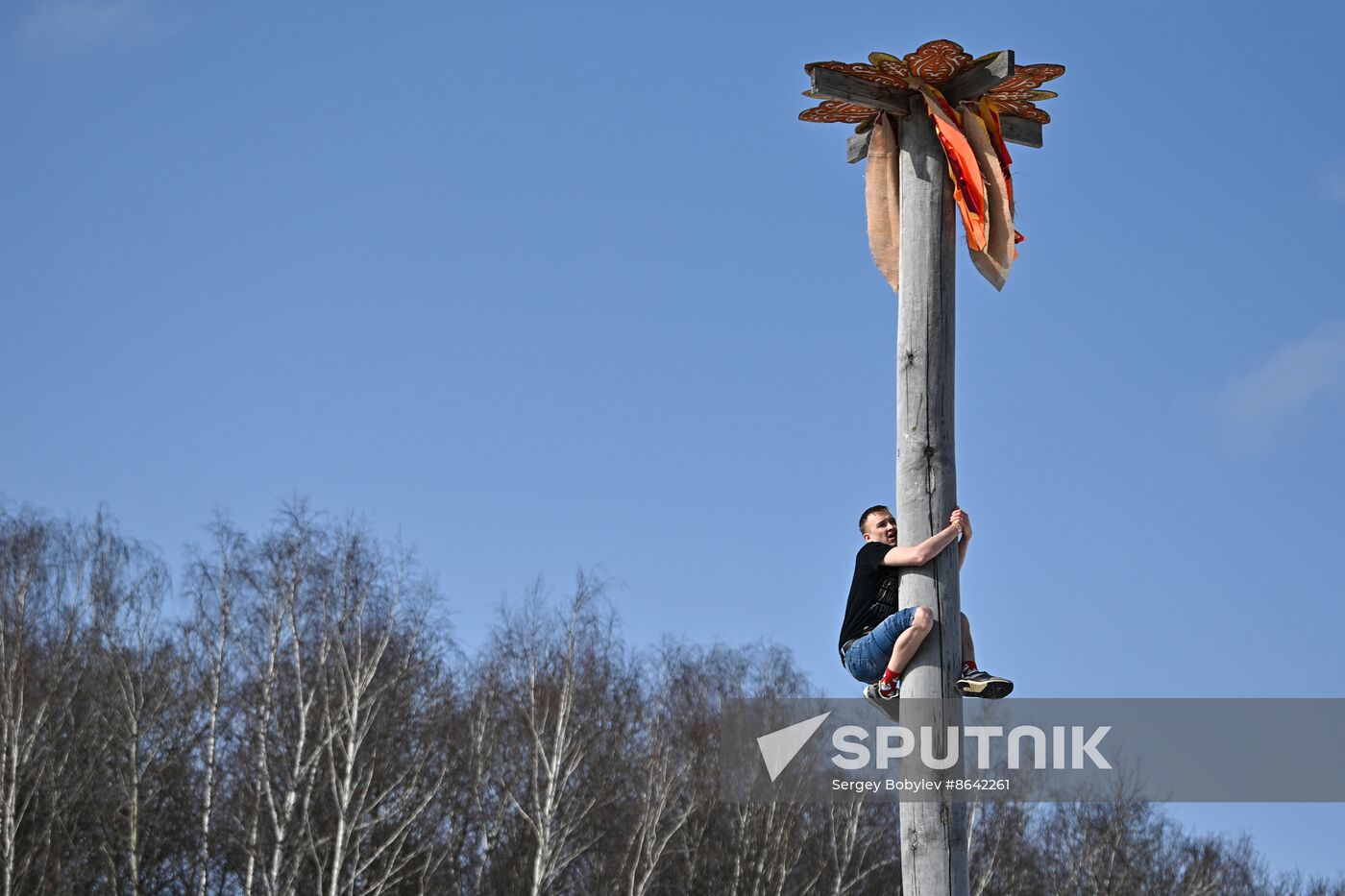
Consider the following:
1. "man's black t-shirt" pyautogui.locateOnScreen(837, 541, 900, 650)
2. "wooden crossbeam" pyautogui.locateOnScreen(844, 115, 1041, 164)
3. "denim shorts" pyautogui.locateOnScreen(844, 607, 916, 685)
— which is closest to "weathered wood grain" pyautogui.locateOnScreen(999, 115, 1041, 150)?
"wooden crossbeam" pyautogui.locateOnScreen(844, 115, 1041, 164)

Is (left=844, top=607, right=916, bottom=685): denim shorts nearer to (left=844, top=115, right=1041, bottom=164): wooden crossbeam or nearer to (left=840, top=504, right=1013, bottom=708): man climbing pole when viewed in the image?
(left=840, top=504, right=1013, bottom=708): man climbing pole

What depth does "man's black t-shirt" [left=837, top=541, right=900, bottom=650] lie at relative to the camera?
6.32 meters

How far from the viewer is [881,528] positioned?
22.1 ft

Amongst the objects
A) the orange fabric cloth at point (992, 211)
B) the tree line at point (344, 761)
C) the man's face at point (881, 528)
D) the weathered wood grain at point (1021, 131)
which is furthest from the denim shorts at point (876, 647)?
the tree line at point (344, 761)

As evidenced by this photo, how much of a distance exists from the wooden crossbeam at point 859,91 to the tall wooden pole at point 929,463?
6cm

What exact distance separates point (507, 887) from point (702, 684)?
22.1ft

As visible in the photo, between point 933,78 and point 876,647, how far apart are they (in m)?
2.36

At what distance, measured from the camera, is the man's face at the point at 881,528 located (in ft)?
22.1

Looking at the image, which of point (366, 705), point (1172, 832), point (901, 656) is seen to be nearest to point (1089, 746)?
point (901, 656)

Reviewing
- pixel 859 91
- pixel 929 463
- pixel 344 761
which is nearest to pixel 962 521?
pixel 929 463

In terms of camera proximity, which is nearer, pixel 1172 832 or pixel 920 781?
pixel 920 781

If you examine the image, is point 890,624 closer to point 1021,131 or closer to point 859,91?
point 859,91

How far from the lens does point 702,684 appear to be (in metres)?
33.7

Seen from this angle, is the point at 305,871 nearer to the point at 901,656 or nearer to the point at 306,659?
the point at 306,659
